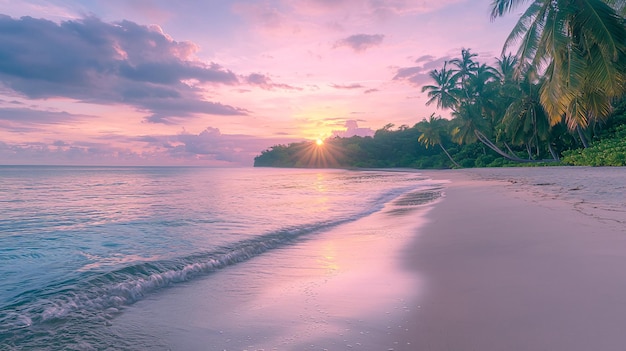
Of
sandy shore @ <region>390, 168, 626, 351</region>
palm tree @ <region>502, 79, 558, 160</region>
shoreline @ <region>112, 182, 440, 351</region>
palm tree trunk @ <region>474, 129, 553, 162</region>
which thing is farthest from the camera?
palm tree trunk @ <region>474, 129, 553, 162</region>

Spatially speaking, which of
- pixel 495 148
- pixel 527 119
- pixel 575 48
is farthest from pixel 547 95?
pixel 495 148

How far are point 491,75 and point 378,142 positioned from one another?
55.8 m

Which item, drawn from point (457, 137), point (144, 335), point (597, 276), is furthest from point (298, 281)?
point (457, 137)

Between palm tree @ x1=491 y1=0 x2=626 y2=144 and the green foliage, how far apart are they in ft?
13.3

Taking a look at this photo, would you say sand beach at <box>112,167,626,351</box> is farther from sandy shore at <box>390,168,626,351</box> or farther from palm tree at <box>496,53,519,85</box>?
palm tree at <box>496,53,519,85</box>

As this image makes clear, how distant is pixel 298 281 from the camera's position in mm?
4184

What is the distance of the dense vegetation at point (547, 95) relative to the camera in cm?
1493

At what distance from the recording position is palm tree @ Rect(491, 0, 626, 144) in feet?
47.1

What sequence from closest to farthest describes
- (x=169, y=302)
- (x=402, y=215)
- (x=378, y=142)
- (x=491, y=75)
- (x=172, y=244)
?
(x=169, y=302), (x=172, y=244), (x=402, y=215), (x=491, y=75), (x=378, y=142)

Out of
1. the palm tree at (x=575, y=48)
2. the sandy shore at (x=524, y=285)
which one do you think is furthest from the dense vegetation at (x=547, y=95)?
the sandy shore at (x=524, y=285)

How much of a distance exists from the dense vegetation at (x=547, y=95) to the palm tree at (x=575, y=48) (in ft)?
0.13

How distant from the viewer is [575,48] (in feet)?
52.8

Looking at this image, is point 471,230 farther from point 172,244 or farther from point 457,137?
point 457,137

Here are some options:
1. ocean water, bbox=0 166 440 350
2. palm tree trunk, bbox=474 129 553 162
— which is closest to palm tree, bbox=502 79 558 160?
palm tree trunk, bbox=474 129 553 162
